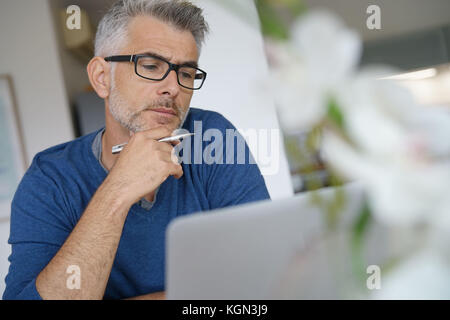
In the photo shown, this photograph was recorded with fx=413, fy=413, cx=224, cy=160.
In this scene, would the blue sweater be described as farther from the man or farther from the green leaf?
the green leaf

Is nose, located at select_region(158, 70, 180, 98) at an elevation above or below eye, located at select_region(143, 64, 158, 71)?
below

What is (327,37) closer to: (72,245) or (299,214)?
(299,214)

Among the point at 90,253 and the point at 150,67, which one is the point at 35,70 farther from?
the point at 90,253

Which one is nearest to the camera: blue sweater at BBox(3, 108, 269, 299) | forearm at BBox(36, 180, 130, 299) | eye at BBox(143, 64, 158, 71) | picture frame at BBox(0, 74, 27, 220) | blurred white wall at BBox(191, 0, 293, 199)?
forearm at BBox(36, 180, 130, 299)

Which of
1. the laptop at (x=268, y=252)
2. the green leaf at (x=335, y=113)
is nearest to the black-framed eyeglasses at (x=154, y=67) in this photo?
the laptop at (x=268, y=252)

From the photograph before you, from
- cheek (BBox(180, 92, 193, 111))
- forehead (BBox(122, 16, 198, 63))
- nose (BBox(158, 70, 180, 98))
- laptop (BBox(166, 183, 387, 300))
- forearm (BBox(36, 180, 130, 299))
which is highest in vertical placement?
forehead (BBox(122, 16, 198, 63))

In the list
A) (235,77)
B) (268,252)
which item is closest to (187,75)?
(235,77)

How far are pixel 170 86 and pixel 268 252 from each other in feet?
2.58

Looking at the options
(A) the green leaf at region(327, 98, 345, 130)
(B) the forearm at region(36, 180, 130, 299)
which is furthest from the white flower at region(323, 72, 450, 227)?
(B) the forearm at region(36, 180, 130, 299)

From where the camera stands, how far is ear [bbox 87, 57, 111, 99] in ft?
3.95

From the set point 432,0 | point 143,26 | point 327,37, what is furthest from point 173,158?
point 432,0

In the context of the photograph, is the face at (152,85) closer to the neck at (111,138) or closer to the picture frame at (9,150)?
the neck at (111,138)

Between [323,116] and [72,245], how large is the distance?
2.02 ft

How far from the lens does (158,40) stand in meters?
1.12
